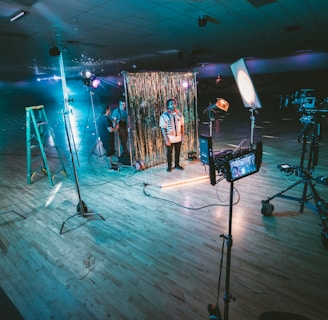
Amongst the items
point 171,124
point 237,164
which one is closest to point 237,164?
point 237,164

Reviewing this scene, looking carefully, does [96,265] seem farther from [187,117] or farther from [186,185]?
[187,117]

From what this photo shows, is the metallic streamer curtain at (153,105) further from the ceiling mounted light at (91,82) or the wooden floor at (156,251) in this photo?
the ceiling mounted light at (91,82)

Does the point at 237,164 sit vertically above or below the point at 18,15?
below

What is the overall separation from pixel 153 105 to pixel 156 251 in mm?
3746

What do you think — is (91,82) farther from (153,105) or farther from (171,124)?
(171,124)

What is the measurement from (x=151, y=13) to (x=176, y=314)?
6.23 metres

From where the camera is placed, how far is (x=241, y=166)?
1.95 m

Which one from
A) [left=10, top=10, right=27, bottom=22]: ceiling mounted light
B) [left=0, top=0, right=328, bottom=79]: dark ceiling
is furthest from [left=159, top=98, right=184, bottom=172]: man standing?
[left=10, top=10, right=27, bottom=22]: ceiling mounted light

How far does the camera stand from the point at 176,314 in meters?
2.20

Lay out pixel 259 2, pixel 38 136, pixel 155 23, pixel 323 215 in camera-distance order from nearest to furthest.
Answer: pixel 323 215
pixel 38 136
pixel 259 2
pixel 155 23

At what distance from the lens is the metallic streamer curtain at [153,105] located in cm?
553

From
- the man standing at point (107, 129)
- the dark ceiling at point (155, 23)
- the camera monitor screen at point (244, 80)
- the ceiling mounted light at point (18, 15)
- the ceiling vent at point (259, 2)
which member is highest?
the dark ceiling at point (155, 23)

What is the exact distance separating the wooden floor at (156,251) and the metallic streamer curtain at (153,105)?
3.28 feet

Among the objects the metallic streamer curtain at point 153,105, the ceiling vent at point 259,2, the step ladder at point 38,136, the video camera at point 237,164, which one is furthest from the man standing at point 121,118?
the video camera at point 237,164
